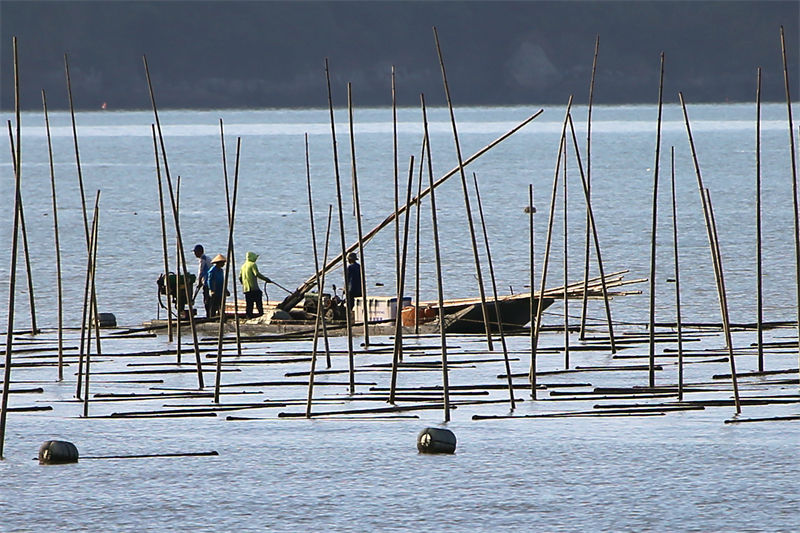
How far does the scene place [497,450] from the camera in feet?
38.8

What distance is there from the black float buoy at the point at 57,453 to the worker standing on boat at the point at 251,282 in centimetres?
859

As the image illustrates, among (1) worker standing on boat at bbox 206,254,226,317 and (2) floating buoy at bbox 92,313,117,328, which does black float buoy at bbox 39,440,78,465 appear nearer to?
(1) worker standing on boat at bbox 206,254,226,317

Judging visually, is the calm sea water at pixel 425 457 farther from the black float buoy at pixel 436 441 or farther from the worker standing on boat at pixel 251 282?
the worker standing on boat at pixel 251 282

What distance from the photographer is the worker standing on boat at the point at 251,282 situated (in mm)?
20202

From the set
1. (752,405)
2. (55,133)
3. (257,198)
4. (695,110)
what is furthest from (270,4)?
(752,405)

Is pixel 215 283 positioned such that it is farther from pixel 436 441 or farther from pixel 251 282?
pixel 436 441

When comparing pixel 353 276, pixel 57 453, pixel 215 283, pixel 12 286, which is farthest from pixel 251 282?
pixel 12 286

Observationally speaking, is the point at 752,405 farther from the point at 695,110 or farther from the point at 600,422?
the point at 695,110

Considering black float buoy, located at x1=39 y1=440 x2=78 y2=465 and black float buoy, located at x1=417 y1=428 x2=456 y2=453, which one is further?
black float buoy, located at x1=417 y1=428 x2=456 y2=453

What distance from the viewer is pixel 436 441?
37.8ft

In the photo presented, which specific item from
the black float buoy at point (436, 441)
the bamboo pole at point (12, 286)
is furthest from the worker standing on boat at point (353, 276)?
the bamboo pole at point (12, 286)

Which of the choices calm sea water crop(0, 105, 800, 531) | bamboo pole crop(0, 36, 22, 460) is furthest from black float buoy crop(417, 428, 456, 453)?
bamboo pole crop(0, 36, 22, 460)

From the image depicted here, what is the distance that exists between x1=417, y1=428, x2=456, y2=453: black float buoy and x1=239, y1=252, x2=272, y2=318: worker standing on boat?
866 centimetres

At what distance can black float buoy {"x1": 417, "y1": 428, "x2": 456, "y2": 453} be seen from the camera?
37.9 feet
